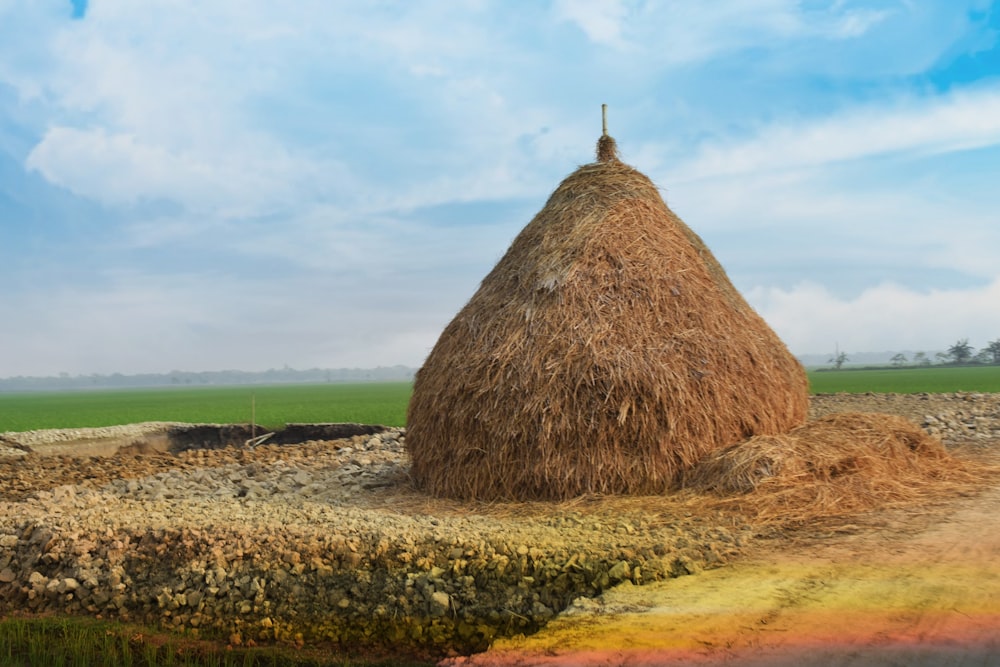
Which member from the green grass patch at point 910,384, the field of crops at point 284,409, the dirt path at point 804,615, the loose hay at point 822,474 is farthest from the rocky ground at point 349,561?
Answer: the green grass patch at point 910,384

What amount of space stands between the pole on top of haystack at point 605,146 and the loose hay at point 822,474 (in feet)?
16.2

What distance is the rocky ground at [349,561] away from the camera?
19.3 feet

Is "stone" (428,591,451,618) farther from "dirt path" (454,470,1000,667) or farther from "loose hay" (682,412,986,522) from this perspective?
"loose hay" (682,412,986,522)

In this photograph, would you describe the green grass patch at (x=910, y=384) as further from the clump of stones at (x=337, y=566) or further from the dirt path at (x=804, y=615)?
the clump of stones at (x=337, y=566)

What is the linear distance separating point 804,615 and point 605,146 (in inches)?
334

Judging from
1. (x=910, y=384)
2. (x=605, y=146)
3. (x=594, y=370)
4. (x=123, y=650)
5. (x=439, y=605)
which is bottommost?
(x=123, y=650)

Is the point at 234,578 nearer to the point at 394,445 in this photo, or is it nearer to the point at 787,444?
the point at 787,444

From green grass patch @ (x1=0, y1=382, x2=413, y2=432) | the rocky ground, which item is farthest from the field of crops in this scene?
the rocky ground

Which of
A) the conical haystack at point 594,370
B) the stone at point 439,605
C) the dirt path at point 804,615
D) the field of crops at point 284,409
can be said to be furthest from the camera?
the field of crops at point 284,409

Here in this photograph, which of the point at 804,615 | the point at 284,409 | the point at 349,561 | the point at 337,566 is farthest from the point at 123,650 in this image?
the point at 284,409

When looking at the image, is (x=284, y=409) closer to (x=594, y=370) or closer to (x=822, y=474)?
(x=594, y=370)

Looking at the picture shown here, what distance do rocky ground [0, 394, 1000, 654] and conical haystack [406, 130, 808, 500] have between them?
0.51 meters

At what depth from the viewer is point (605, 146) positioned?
12.1m

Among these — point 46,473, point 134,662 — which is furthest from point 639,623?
point 46,473
